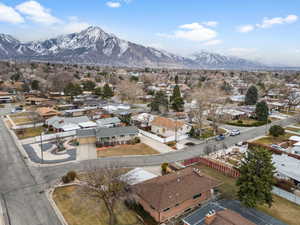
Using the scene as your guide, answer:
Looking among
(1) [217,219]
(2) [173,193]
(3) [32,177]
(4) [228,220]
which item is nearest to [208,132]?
(2) [173,193]

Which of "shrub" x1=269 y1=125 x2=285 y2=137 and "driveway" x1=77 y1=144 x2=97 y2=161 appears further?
"shrub" x1=269 y1=125 x2=285 y2=137

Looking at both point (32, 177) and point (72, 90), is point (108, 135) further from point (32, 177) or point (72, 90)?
point (72, 90)

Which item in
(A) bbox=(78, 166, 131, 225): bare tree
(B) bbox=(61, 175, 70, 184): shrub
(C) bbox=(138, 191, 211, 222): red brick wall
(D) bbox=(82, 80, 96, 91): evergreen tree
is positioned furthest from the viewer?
(D) bbox=(82, 80, 96, 91): evergreen tree

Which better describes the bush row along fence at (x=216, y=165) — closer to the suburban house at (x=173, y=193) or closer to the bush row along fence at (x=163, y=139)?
the suburban house at (x=173, y=193)

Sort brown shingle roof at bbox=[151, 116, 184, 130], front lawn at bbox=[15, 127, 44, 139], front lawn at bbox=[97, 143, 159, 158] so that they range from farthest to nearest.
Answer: brown shingle roof at bbox=[151, 116, 184, 130], front lawn at bbox=[15, 127, 44, 139], front lawn at bbox=[97, 143, 159, 158]

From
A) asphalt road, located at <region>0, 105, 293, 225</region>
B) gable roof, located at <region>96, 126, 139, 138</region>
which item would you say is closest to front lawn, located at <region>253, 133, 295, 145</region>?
asphalt road, located at <region>0, 105, 293, 225</region>

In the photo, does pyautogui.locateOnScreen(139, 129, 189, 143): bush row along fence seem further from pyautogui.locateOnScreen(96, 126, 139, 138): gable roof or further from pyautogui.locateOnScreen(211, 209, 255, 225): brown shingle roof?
pyautogui.locateOnScreen(211, 209, 255, 225): brown shingle roof

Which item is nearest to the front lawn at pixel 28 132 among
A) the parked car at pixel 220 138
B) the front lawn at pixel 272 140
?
the parked car at pixel 220 138
